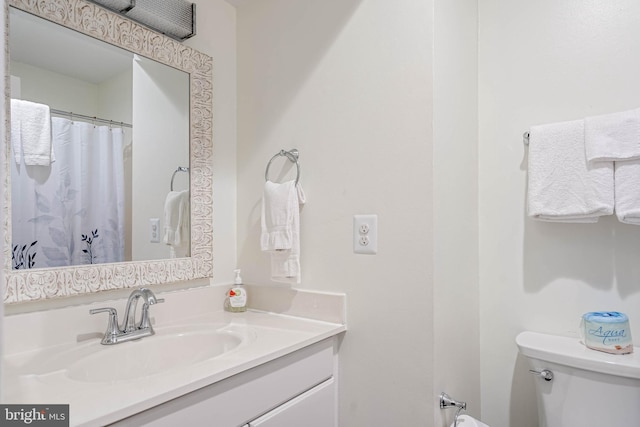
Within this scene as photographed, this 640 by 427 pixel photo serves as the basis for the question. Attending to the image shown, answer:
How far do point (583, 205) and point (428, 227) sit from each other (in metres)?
0.51

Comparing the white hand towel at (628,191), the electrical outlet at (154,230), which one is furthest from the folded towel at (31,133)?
the white hand towel at (628,191)

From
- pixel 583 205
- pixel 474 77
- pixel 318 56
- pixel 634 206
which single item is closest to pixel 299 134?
pixel 318 56

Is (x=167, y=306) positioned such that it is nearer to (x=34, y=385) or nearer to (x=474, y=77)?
(x=34, y=385)

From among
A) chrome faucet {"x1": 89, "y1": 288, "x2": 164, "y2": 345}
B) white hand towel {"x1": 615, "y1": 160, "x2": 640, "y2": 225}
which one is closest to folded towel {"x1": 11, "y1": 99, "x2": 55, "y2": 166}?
chrome faucet {"x1": 89, "y1": 288, "x2": 164, "y2": 345}

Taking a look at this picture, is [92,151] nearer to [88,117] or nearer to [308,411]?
[88,117]

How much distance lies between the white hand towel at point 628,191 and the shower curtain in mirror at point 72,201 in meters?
1.59

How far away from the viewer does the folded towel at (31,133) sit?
1086mm

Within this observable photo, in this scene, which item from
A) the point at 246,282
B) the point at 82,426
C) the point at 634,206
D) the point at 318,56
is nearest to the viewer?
the point at 82,426

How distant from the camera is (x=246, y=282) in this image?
1.68 m

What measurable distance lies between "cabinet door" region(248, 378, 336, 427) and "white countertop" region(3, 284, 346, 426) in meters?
0.17

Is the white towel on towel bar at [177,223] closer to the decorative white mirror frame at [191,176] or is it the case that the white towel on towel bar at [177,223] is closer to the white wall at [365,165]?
the decorative white mirror frame at [191,176]

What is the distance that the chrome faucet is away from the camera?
118 centimetres

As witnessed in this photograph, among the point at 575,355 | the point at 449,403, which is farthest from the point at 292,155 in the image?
the point at 575,355

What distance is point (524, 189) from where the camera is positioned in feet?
4.81
